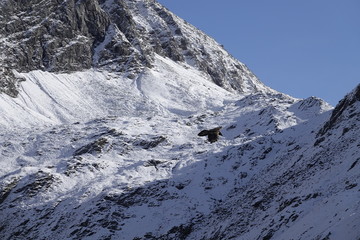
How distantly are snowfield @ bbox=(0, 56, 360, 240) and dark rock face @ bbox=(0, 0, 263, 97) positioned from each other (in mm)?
20131

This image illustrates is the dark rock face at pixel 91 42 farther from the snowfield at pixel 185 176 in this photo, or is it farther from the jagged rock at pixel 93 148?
the jagged rock at pixel 93 148

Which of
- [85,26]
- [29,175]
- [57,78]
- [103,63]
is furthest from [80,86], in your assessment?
[29,175]

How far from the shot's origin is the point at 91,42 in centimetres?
10631

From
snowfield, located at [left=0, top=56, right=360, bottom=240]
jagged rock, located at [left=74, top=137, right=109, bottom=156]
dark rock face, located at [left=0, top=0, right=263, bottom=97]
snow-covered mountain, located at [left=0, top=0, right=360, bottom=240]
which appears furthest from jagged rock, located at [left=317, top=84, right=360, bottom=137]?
dark rock face, located at [left=0, top=0, right=263, bottom=97]

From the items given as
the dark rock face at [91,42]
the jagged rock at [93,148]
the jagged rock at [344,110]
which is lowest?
the jagged rock at [344,110]

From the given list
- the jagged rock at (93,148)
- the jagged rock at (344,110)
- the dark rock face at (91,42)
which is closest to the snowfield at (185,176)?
the jagged rock at (93,148)

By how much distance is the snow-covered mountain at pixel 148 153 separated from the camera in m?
37.4

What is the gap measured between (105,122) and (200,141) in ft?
40.9

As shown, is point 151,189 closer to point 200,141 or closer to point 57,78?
point 200,141

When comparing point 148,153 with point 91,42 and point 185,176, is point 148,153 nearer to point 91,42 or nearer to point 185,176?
point 185,176

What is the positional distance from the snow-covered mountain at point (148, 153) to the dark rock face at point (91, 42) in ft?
1.13

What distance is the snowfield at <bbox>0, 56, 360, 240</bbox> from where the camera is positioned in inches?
1362

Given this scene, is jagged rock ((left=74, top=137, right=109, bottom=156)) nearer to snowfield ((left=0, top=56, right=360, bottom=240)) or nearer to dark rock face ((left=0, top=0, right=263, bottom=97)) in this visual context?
snowfield ((left=0, top=56, right=360, bottom=240))

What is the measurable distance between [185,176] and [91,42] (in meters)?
62.2
